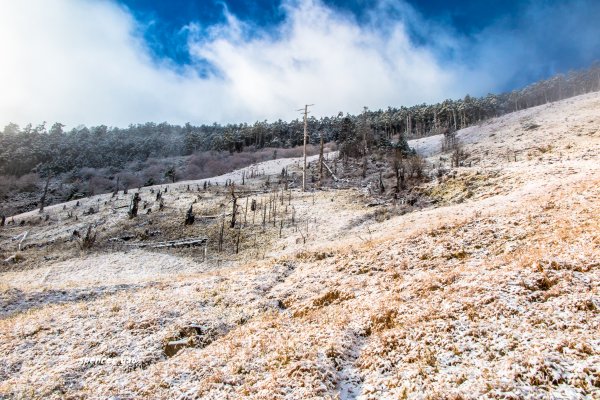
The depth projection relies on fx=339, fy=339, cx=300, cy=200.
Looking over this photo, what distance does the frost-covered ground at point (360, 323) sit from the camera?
7457 millimetres

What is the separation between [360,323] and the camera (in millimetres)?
10578

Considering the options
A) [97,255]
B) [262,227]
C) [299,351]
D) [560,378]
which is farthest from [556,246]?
[97,255]

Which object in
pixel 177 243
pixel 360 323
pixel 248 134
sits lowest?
pixel 177 243

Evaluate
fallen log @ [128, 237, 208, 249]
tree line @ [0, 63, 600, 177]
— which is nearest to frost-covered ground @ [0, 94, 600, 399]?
fallen log @ [128, 237, 208, 249]

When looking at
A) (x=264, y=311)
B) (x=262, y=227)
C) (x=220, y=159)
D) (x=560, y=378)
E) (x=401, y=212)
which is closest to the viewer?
(x=560, y=378)

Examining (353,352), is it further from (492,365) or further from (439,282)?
(439,282)

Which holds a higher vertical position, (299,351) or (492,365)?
(492,365)

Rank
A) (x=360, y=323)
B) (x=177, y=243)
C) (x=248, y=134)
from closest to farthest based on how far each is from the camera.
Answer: (x=360, y=323), (x=177, y=243), (x=248, y=134)

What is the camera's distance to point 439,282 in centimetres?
1166

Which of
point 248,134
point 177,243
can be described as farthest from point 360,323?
point 248,134

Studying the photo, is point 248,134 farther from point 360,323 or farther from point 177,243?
point 360,323

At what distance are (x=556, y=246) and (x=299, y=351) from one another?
959 cm

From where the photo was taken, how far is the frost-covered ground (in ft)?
24.5

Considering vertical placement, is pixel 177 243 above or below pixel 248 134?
below
